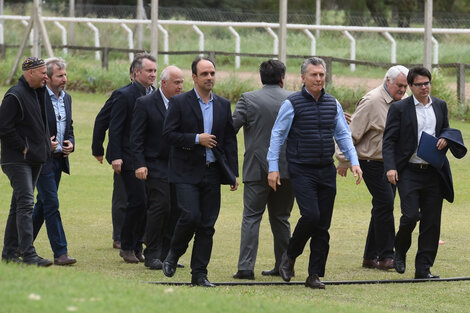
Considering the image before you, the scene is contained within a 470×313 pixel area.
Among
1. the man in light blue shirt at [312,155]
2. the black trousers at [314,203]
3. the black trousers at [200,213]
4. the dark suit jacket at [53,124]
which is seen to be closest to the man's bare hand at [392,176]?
the man in light blue shirt at [312,155]

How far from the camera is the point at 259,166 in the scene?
33.8 ft

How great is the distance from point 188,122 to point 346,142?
4.55 feet

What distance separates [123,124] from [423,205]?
2.98 meters

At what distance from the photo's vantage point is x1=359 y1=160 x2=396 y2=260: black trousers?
10977 mm

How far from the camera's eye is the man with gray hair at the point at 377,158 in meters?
10.9

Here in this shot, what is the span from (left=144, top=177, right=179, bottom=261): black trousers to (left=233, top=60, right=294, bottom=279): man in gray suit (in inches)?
29.9

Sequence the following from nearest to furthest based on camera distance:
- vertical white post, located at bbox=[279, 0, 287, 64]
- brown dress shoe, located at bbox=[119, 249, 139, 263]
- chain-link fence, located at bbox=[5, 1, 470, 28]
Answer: brown dress shoe, located at bbox=[119, 249, 139, 263] < vertical white post, located at bbox=[279, 0, 287, 64] < chain-link fence, located at bbox=[5, 1, 470, 28]

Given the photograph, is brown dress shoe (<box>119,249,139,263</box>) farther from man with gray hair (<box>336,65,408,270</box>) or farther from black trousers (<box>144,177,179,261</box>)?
man with gray hair (<box>336,65,408,270</box>)

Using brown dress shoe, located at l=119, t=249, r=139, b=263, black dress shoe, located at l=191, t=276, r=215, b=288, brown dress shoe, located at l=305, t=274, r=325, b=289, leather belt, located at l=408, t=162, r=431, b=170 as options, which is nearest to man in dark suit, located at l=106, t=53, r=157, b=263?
brown dress shoe, located at l=119, t=249, r=139, b=263

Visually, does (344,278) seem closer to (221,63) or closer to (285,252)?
(285,252)

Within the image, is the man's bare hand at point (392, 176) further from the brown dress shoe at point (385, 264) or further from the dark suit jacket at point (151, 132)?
the dark suit jacket at point (151, 132)

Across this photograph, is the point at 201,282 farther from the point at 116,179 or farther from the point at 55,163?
the point at 116,179

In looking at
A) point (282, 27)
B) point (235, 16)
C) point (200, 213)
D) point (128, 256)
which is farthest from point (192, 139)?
point (235, 16)

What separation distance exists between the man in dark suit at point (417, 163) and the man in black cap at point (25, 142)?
3070 millimetres
